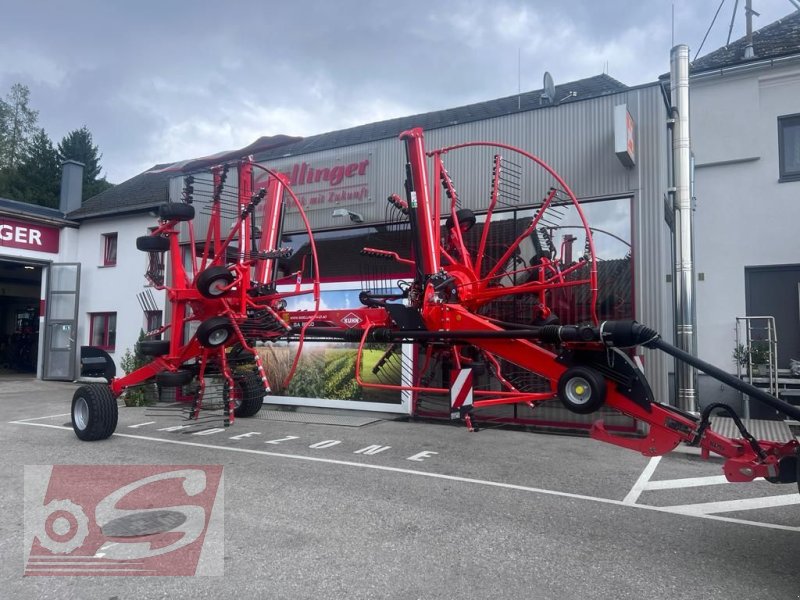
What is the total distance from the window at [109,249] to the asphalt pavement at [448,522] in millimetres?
9524

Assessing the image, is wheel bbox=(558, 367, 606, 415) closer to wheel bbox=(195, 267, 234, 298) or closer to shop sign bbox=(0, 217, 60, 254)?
wheel bbox=(195, 267, 234, 298)

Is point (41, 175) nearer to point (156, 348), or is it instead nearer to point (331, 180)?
point (331, 180)

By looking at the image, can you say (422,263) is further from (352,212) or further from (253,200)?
(352,212)

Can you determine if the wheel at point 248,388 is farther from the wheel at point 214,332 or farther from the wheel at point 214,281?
the wheel at point 214,281

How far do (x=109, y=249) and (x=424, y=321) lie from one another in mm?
14241

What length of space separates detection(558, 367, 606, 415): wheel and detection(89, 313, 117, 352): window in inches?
581

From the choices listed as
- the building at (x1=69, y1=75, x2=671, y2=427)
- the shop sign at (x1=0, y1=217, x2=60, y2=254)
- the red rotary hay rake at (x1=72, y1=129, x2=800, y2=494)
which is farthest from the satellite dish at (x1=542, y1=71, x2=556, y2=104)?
the shop sign at (x1=0, y1=217, x2=60, y2=254)

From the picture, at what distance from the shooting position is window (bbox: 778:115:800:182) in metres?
11.0

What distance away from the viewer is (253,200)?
7355mm

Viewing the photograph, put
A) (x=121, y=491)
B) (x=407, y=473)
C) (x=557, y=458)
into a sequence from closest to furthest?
(x=121, y=491)
(x=407, y=473)
(x=557, y=458)

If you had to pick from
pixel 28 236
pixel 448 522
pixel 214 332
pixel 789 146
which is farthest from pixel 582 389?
pixel 28 236

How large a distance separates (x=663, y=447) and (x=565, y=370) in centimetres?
94

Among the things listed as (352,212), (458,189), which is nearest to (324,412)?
(352,212)

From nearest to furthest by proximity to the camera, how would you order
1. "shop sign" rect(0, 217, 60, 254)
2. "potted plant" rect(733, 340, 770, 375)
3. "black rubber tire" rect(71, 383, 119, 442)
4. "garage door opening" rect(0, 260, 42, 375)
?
"black rubber tire" rect(71, 383, 119, 442) < "potted plant" rect(733, 340, 770, 375) < "shop sign" rect(0, 217, 60, 254) < "garage door opening" rect(0, 260, 42, 375)
